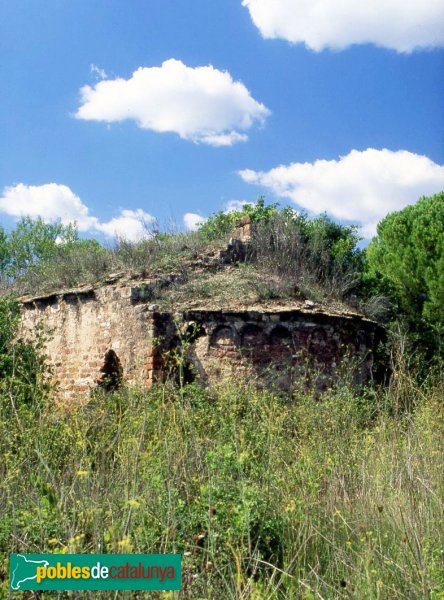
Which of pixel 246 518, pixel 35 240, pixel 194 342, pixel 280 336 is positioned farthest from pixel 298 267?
pixel 35 240

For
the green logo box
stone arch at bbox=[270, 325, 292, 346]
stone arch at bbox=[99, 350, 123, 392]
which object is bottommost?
the green logo box

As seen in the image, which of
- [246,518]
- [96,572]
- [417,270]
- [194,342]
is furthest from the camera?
[417,270]

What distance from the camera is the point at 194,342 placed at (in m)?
9.97

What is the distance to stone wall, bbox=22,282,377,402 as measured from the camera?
984 cm

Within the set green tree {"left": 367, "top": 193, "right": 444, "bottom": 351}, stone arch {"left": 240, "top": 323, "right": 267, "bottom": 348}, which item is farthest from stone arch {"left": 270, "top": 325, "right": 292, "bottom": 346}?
green tree {"left": 367, "top": 193, "right": 444, "bottom": 351}

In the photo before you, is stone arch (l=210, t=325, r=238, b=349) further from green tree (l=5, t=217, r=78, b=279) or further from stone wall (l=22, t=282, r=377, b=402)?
green tree (l=5, t=217, r=78, b=279)

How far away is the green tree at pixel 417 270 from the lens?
13.1 meters

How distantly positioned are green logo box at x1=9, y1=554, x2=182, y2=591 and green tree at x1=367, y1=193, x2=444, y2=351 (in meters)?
10.5

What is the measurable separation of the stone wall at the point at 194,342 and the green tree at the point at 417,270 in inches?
104

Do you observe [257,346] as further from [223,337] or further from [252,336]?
[223,337]

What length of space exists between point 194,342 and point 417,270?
601 cm

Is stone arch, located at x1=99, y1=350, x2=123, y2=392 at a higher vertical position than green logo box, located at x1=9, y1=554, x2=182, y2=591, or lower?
higher

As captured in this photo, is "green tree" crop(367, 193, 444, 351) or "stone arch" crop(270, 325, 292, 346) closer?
"stone arch" crop(270, 325, 292, 346)

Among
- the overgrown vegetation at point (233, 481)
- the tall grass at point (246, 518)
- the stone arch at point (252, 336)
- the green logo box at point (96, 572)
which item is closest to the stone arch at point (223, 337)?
the stone arch at point (252, 336)
